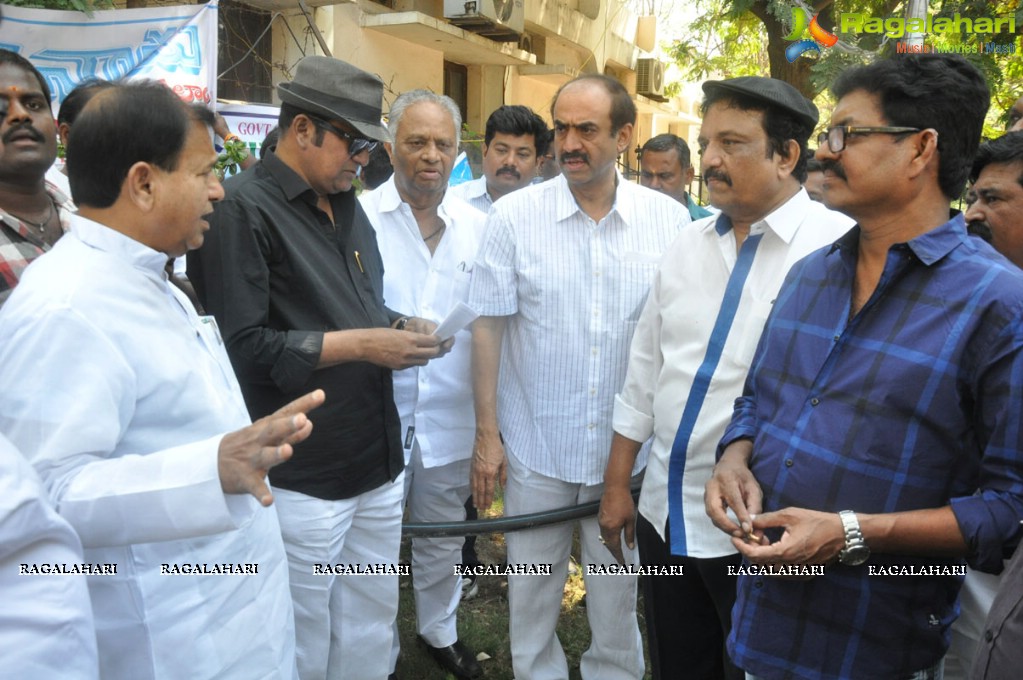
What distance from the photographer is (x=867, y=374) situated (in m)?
1.83

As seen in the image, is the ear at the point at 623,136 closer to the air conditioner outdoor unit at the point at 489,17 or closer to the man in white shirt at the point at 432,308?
the man in white shirt at the point at 432,308

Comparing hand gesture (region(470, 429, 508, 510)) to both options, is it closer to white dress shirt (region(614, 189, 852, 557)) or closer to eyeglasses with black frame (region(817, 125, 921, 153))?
white dress shirt (region(614, 189, 852, 557))

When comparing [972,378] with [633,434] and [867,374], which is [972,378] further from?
[633,434]

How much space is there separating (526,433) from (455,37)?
28.6 feet

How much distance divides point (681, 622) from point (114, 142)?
7.23 ft

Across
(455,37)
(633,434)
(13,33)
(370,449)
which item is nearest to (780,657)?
(633,434)

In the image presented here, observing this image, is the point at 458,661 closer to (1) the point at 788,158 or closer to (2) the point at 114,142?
(1) the point at 788,158

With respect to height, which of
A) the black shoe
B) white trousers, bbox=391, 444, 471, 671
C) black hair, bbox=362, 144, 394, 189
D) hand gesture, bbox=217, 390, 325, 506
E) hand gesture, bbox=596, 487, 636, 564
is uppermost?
black hair, bbox=362, 144, 394, 189

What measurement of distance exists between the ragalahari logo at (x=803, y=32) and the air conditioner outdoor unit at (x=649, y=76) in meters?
9.89

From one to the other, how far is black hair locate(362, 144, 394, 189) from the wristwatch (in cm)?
394

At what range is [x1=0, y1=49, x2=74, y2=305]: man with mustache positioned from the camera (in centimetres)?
254

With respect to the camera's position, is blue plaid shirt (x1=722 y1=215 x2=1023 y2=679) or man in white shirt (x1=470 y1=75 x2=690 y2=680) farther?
man in white shirt (x1=470 y1=75 x2=690 y2=680)

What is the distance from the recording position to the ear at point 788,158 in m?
2.55

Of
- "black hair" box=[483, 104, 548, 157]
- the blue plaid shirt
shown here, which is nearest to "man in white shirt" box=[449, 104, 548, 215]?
"black hair" box=[483, 104, 548, 157]
